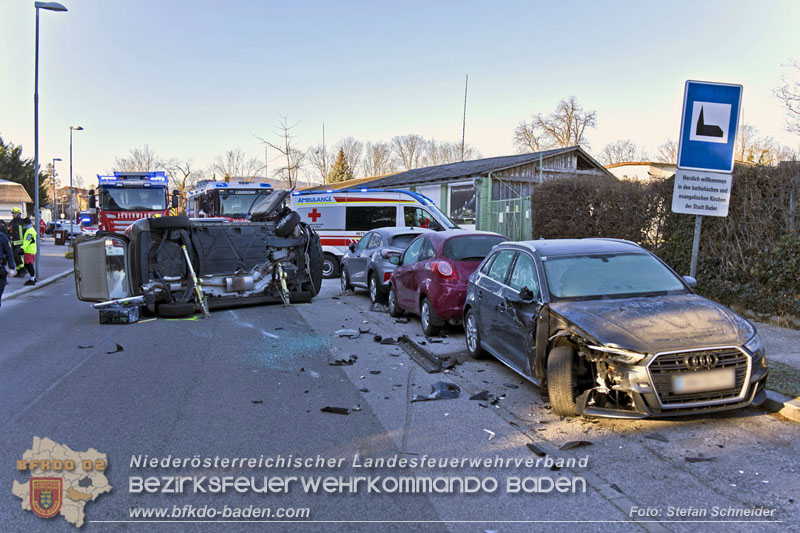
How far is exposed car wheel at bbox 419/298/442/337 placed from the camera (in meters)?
8.85

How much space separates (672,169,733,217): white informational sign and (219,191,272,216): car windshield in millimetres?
17954

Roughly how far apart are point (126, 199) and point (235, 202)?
13.1 feet

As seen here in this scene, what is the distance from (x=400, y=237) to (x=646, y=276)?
7542 mm

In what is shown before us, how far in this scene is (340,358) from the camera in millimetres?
7828

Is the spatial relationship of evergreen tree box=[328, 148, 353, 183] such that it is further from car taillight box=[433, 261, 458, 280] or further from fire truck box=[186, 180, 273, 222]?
car taillight box=[433, 261, 458, 280]

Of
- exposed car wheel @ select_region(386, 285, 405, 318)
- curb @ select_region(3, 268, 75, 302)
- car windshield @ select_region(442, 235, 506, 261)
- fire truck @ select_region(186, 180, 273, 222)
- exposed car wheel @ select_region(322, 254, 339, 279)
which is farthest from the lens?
fire truck @ select_region(186, 180, 273, 222)

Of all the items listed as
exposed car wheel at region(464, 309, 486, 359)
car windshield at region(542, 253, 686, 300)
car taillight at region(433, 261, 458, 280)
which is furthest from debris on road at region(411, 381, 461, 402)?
car taillight at region(433, 261, 458, 280)

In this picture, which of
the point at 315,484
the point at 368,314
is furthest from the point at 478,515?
the point at 368,314

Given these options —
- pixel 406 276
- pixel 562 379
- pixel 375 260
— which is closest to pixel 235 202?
pixel 375 260

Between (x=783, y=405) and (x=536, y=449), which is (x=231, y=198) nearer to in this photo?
(x=536, y=449)

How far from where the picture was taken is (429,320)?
8953 mm

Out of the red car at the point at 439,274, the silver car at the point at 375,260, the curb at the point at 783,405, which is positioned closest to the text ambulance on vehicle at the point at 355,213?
the silver car at the point at 375,260

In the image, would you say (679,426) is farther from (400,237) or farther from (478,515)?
(400,237)

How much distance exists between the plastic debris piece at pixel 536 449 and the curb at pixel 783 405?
2303 mm
